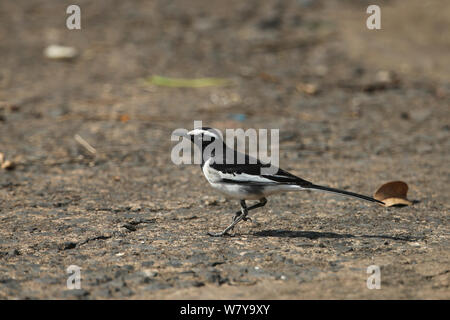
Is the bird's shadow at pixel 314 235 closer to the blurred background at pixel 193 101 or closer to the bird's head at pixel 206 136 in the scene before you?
the blurred background at pixel 193 101

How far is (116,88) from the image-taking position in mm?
10172

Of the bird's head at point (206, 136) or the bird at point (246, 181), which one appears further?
the bird's head at point (206, 136)

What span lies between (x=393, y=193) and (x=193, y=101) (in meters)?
4.31

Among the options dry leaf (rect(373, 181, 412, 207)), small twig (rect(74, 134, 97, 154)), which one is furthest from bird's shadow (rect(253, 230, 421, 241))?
small twig (rect(74, 134, 97, 154))

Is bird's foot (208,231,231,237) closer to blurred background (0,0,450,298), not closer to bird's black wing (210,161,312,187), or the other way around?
blurred background (0,0,450,298)

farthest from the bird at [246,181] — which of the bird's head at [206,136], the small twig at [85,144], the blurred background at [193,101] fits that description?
the small twig at [85,144]

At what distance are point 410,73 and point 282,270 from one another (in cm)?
731

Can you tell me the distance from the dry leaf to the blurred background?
0.63ft

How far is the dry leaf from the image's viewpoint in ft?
20.1

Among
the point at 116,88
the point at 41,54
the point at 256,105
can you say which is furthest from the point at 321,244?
the point at 41,54

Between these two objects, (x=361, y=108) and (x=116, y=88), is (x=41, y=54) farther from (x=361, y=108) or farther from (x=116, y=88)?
(x=361, y=108)

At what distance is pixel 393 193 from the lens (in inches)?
243

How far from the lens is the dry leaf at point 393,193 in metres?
6.12

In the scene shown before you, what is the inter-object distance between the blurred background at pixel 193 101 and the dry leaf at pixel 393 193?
0.19 m
